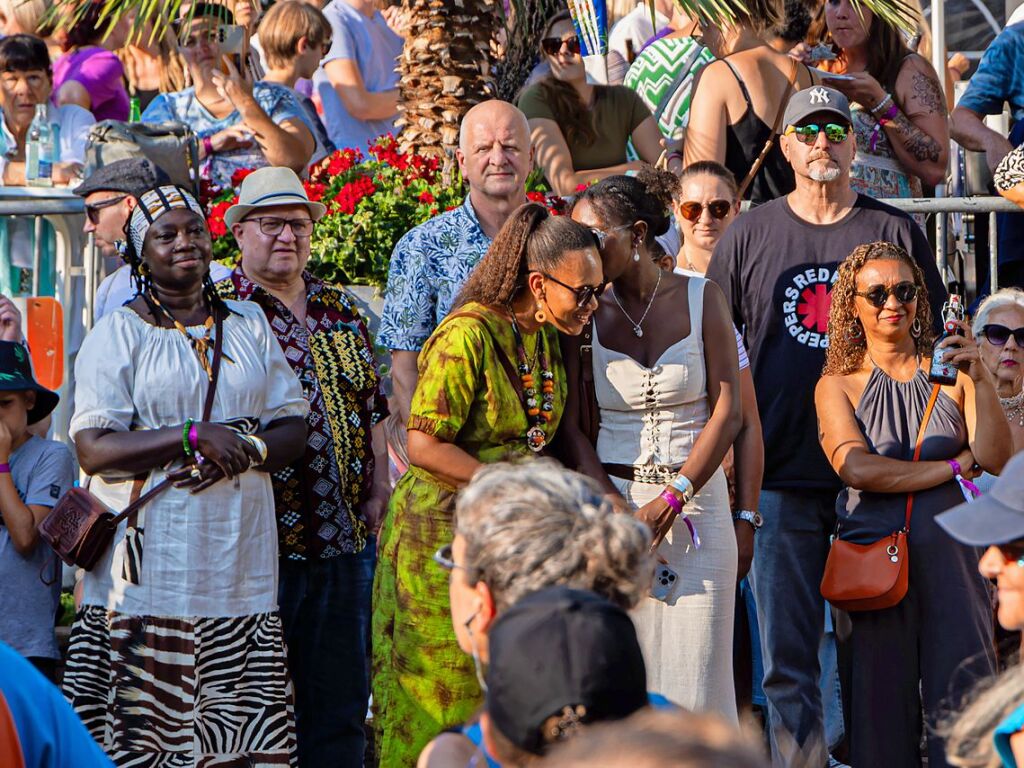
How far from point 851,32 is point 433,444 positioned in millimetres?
3919

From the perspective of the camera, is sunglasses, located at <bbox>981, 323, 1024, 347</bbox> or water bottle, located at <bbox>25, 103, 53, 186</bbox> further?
water bottle, located at <bbox>25, 103, 53, 186</bbox>

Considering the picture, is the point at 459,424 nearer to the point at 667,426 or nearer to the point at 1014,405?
the point at 667,426

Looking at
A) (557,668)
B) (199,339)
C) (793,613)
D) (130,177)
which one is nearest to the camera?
(557,668)

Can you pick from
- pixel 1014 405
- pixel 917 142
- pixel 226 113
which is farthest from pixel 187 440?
pixel 917 142

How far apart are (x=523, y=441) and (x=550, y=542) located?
2.09 meters

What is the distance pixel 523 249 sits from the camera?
5.21m

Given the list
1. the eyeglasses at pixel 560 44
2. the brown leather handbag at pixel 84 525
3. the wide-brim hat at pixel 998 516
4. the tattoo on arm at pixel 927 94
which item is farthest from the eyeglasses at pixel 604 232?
the eyeglasses at pixel 560 44

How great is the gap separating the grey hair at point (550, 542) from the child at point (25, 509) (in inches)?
126

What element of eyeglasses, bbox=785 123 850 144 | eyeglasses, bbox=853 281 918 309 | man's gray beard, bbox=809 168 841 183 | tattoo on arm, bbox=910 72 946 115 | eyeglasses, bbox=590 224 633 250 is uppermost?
tattoo on arm, bbox=910 72 946 115

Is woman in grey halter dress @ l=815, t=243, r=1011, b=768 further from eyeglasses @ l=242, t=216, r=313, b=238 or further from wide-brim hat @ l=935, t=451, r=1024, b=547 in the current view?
wide-brim hat @ l=935, t=451, r=1024, b=547

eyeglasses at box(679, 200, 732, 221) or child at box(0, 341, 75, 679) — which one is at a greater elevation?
eyeglasses at box(679, 200, 732, 221)

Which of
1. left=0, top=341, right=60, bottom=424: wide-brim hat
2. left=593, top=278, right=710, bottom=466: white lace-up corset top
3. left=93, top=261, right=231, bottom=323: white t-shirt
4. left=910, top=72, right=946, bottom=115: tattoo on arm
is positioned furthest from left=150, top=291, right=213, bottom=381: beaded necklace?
left=910, top=72, right=946, bottom=115: tattoo on arm

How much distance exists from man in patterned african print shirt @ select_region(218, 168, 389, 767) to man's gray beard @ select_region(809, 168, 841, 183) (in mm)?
1931

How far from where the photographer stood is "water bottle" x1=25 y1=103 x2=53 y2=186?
325 inches
